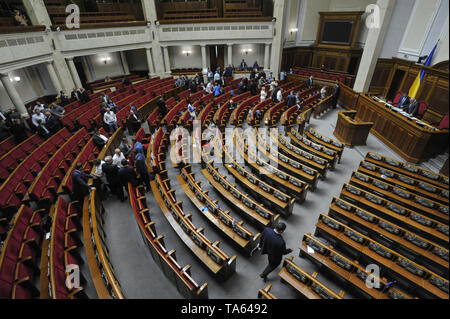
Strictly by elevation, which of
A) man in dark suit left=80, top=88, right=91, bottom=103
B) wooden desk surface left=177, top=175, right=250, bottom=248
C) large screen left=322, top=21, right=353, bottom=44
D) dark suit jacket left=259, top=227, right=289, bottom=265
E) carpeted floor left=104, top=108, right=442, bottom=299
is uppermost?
large screen left=322, top=21, right=353, bottom=44

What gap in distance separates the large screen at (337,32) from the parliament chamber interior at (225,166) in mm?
61

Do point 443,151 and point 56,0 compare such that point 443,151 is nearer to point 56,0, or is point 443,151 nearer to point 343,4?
point 343,4

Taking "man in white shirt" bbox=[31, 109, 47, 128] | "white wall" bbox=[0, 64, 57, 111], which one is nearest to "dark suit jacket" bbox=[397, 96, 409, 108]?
"man in white shirt" bbox=[31, 109, 47, 128]

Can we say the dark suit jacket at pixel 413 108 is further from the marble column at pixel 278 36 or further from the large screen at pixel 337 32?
the marble column at pixel 278 36

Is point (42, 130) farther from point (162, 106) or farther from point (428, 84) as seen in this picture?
point (428, 84)

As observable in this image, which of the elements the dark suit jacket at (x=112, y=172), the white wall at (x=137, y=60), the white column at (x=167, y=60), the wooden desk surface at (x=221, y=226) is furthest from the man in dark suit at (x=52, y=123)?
the white wall at (x=137, y=60)

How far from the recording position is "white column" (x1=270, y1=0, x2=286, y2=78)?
13.6 meters

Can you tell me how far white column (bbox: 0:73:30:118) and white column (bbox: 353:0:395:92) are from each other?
46.7 ft

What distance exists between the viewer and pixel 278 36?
14273 mm

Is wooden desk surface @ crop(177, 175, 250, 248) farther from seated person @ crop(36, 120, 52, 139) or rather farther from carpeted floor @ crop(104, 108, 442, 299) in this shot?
seated person @ crop(36, 120, 52, 139)

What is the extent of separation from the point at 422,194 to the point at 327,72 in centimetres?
1239

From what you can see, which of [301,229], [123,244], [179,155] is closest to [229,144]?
[179,155]

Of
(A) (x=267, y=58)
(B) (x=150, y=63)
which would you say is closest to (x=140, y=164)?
(B) (x=150, y=63)

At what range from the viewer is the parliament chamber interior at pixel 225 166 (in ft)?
11.4
